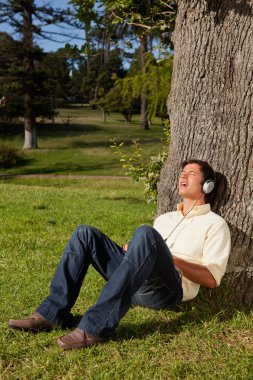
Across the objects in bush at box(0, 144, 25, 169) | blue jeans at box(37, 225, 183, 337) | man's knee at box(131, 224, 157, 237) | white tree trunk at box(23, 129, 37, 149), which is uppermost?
man's knee at box(131, 224, 157, 237)

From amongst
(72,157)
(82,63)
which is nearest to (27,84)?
(72,157)

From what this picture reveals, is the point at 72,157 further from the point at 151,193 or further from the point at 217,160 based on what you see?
the point at 217,160

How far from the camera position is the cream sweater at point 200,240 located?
3881mm

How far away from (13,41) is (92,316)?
3180 cm

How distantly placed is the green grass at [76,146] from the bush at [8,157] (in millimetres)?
559

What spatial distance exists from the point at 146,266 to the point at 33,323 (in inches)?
39.6

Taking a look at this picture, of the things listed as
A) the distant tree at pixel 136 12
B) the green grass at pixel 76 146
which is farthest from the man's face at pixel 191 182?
the green grass at pixel 76 146

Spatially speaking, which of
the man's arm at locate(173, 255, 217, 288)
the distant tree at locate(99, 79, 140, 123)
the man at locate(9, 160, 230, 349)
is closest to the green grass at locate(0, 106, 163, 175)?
the distant tree at locate(99, 79, 140, 123)

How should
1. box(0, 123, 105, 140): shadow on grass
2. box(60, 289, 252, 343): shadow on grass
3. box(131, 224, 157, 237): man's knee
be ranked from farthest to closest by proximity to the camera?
1. box(0, 123, 105, 140): shadow on grass
2. box(60, 289, 252, 343): shadow on grass
3. box(131, 224, 157, 237): man's knee

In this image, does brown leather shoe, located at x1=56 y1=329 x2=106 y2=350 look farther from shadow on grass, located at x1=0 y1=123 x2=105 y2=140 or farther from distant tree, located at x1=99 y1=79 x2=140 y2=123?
distant tree, located at x1=99 y1=79 x2=140 y2=123

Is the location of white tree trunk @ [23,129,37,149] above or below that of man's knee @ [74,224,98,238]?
below

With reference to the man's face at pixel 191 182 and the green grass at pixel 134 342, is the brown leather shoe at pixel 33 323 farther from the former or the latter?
the man's face at pixel 191 182

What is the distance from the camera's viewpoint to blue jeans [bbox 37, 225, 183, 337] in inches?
140

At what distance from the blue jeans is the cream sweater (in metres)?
0.26
